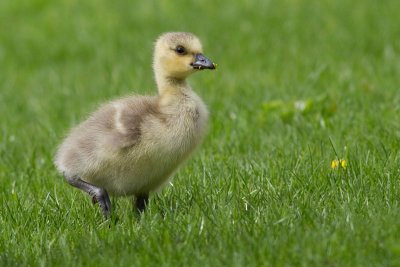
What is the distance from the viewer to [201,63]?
5.55 metres

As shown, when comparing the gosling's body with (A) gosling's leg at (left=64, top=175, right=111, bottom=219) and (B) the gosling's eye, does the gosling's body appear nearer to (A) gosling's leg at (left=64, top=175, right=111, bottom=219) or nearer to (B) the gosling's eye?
(A) gosling's leg at (left=64, top=175, right=111, bottom=219)

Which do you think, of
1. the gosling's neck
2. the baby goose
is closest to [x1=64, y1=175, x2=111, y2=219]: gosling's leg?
the baby goose

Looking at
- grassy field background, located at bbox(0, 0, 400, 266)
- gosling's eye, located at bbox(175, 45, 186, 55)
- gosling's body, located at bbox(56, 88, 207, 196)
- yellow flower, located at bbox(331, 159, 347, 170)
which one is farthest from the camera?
yellow flower, located at bbox(331, 159, 347, 170)

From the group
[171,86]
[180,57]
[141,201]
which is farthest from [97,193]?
[180,57]

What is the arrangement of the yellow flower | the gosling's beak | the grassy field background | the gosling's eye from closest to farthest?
→ the grassy field background → the gosling's beak → the gosling's eye → the yellow flower

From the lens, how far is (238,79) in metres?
9.57

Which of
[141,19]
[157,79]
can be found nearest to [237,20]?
[141,19]

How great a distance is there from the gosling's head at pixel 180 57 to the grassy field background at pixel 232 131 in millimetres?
684

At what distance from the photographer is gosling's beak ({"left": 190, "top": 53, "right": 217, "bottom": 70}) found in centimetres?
552

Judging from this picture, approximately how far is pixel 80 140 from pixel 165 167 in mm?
575

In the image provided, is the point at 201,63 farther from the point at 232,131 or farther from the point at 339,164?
the point at 232,131

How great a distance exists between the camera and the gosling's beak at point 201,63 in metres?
5.52

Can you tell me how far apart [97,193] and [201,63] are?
3.19ft

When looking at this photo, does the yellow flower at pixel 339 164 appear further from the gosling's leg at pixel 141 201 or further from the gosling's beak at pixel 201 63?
the gosling's leg at pixel 141 201
